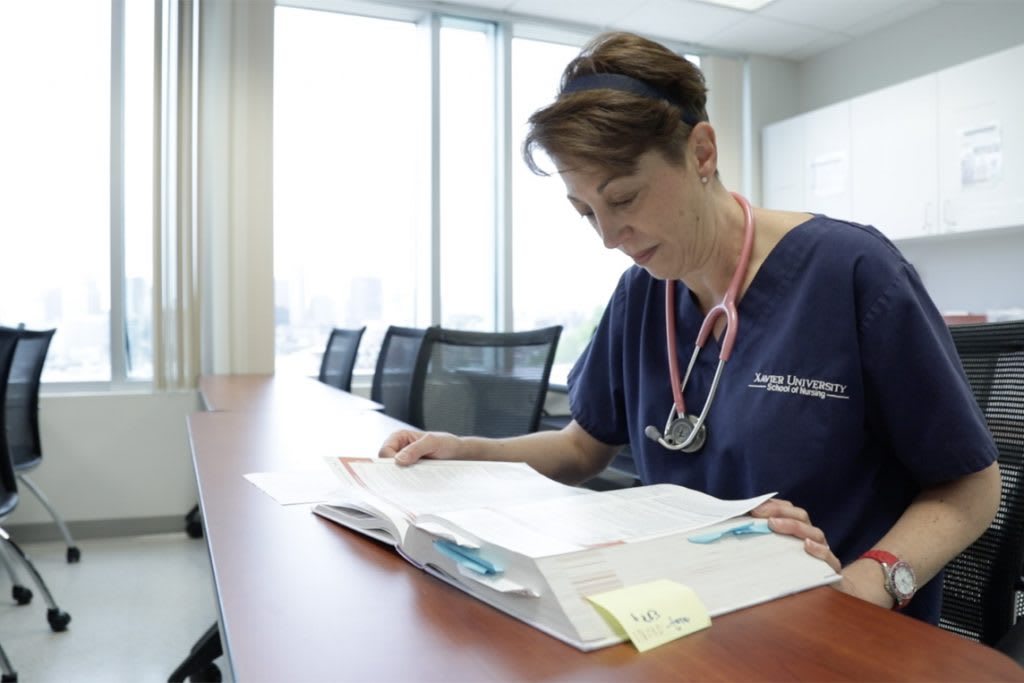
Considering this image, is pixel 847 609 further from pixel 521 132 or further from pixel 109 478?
pixel 109 478

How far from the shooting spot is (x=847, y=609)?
610 millimetres

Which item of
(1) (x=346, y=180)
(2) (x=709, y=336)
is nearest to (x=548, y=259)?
(1) (x=346, y=180)

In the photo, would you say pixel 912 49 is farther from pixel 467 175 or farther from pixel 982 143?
pixel 467 175

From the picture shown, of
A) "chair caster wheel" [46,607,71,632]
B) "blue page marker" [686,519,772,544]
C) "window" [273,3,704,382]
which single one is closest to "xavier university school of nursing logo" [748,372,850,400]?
"blue page marker" [686,519,772,544]

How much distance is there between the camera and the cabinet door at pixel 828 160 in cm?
435

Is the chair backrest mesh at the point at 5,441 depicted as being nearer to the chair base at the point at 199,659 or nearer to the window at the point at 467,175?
the chair base at the point at 199,659

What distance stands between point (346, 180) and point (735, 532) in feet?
12.6

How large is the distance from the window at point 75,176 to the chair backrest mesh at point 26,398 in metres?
0.86

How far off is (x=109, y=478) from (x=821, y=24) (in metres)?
4.39

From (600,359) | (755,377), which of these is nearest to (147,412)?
(600,359)

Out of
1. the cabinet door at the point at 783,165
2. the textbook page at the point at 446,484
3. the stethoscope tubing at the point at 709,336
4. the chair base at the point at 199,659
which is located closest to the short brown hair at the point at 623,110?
the stethoscope tubing at the point at 709,336

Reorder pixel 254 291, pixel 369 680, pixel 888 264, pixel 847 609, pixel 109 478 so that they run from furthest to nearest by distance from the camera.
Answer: pixel 254 291, pixel 109 478, pixel 888 264, pixel 847 609, pixel 369 680

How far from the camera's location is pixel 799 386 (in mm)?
945

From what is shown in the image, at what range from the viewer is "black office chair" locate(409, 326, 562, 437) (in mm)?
2355
